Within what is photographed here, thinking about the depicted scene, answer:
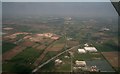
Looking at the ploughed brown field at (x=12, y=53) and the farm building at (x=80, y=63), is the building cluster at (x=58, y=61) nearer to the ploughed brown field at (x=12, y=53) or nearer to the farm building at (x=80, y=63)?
the farm building at (x=80, y=63)

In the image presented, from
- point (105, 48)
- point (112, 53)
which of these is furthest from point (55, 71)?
point (105, 48)

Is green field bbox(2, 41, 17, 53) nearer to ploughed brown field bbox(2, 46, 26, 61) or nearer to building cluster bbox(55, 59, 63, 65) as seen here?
ploughed brown field bbox(2, 46, 26, 61)

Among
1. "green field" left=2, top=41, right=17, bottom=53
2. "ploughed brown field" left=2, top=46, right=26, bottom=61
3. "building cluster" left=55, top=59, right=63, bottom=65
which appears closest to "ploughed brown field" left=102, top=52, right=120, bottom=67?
"building cluster" left=55, top=59, right=63, bottom=65

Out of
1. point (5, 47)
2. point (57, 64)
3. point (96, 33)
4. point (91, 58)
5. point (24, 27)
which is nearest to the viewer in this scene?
point (57, 64)

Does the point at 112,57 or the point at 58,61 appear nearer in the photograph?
the point at 58,61

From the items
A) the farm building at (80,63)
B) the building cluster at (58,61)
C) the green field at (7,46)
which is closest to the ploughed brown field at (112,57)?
the farm building at (80,63)

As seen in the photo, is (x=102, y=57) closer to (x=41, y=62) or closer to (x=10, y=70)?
(x=41, y=62)

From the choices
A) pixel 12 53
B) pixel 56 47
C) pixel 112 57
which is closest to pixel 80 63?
pixel 112 57

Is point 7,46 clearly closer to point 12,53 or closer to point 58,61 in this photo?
point 12,53
